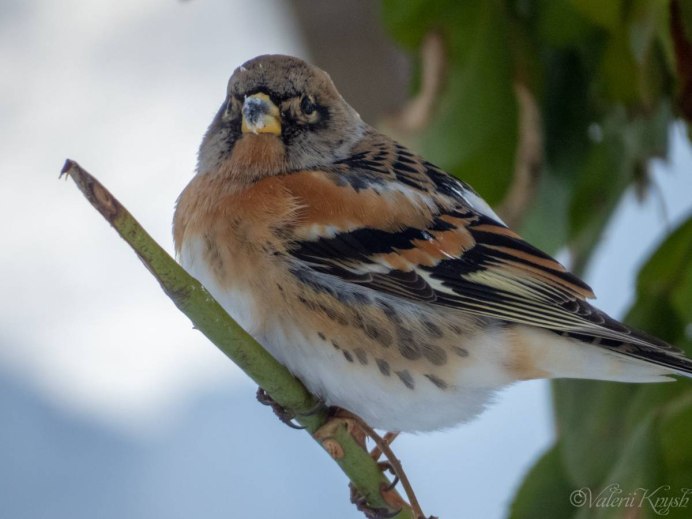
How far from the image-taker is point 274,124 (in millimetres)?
1993

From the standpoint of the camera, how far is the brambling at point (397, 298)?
170cm

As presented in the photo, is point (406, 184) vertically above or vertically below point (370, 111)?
below

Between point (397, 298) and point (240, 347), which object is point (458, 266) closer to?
point (397, 298)

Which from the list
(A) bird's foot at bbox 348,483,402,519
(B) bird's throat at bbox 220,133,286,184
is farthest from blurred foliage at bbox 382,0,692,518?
(A) bird's foot at bbox 348,483,402,519

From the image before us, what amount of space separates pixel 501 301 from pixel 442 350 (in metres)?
0.12

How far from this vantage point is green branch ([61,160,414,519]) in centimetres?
112

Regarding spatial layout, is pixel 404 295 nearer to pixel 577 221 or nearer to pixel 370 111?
pixel 577 221

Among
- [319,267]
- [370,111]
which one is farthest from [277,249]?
[370,111]

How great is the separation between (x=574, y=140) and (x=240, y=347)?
1.04m

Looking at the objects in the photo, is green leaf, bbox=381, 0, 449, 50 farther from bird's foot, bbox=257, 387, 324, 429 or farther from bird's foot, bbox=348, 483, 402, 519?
bird's foot, bbox=348, 483, 402, 519

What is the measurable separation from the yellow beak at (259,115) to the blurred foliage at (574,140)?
0.27 m

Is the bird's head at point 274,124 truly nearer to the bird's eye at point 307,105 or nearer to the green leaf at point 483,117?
the bird's eye at point 307,105

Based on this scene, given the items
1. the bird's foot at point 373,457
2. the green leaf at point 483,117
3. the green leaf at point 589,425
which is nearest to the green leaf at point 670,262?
the green leaf at point 589,425

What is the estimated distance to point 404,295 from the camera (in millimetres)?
1743
